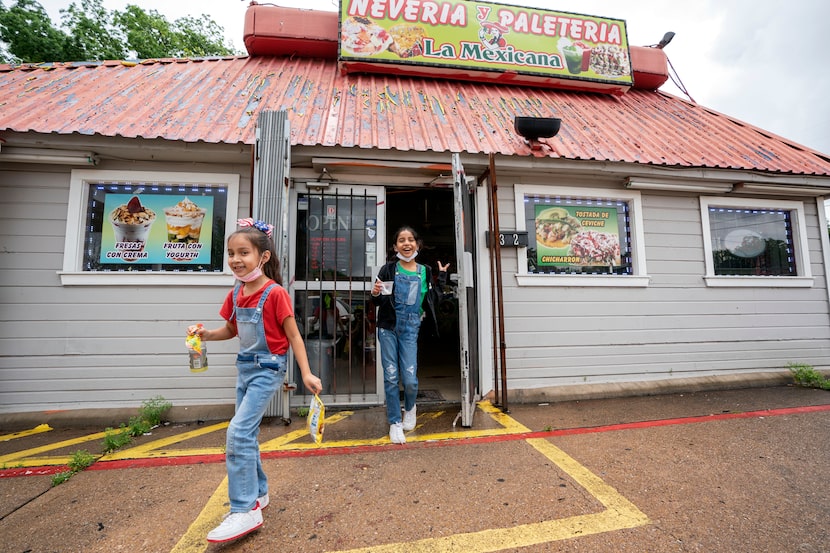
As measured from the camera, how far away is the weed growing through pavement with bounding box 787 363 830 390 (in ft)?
15.3

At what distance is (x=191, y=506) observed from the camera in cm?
225

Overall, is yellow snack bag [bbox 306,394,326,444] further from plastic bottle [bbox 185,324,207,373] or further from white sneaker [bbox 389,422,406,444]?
white sneaker [bbox 389,422,406,444]

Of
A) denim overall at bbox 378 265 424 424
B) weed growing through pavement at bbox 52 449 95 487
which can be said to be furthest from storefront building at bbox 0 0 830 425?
weed growing through pavement at bbox 52 449 95 487

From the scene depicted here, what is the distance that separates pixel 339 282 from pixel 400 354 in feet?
4.27

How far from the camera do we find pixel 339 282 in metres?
4.22

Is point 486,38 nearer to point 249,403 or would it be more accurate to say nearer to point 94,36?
point 249,403

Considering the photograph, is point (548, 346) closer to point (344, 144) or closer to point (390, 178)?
point (390, 178)

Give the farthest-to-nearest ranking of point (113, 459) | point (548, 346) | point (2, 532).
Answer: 1. point (548, 346)
2. point (113, 459)
3. point (2, 532)

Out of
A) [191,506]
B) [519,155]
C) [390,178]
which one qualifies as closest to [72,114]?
[390,178]

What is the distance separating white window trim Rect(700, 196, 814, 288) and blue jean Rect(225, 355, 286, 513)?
5.65 meters

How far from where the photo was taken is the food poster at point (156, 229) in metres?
4.02

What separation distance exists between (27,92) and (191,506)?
5491 millimetres

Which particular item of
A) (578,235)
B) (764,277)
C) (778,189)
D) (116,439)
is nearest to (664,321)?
(578,235)

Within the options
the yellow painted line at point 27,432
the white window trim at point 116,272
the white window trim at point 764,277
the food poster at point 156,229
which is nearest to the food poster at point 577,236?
the white window trim at point 764,277
